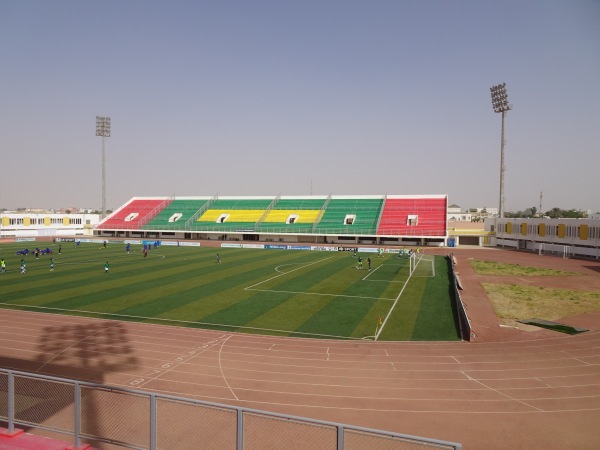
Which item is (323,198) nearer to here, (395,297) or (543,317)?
(395,297)

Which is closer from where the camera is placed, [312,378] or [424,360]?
[312,378]

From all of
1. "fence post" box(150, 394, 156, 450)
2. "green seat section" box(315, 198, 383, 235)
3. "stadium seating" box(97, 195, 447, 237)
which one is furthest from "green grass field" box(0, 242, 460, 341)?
"stadium seating" box(97, 195, 447, 237)

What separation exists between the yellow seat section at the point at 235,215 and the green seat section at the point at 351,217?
14692mm

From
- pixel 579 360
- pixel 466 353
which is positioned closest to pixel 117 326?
pixel 466 353

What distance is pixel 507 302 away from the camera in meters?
28.1

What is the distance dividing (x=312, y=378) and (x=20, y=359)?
12108mm

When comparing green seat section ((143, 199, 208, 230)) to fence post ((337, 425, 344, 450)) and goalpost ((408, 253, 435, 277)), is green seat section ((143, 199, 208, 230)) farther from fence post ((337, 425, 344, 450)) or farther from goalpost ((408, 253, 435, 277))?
fence post ((337, 425, 344, 450))

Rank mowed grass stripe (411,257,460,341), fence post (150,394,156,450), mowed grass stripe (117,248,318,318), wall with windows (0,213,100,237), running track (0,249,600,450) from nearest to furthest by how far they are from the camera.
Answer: fence post (150,394,156,450), running track (0,249,600,450), mowed grass stripe (411,257,460,341), mowed grass stripe (117,248,318,318), wall with windows (0,213,100,237)

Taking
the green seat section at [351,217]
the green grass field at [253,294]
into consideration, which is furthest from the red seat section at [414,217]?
the green grass field at [253,294]

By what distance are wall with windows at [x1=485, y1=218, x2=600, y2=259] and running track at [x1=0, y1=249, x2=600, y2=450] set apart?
3682cm

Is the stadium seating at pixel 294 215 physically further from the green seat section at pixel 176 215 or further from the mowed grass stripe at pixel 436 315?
the mowed grass stripe at pixel 436 315

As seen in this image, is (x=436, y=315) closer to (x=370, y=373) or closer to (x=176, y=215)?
(x=370, y=373)

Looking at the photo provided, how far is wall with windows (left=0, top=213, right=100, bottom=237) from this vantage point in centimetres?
8827

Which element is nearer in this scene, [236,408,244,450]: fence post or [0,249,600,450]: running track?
[236,408,244,450]: fence post
